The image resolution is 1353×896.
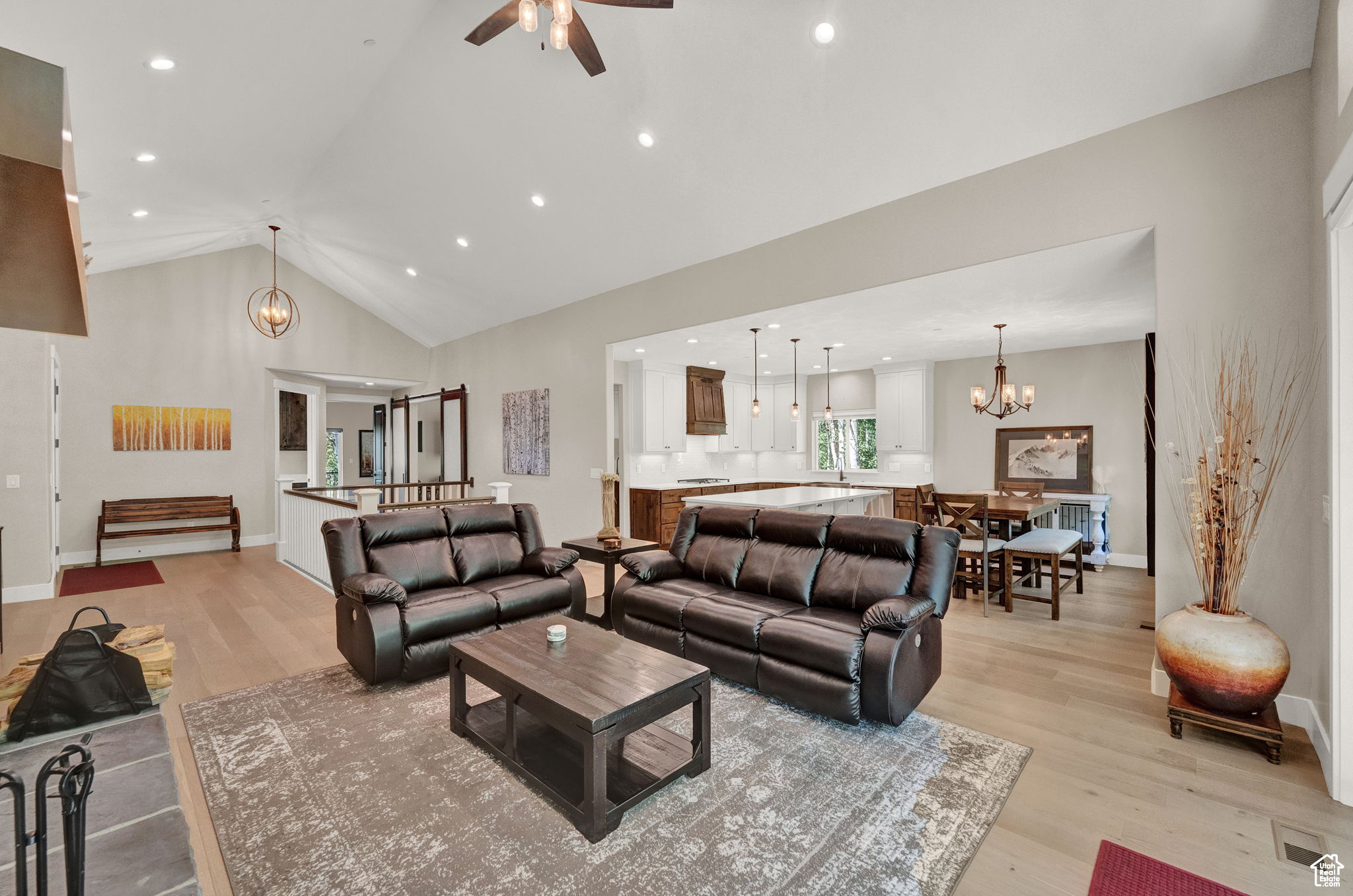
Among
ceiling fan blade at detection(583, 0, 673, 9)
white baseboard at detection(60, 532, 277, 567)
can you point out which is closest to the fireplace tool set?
ceiling fan blade at detection(583, 0, 673, 9)

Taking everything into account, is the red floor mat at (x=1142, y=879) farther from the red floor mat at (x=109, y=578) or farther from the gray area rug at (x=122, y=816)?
the red floor mat at (x=109, y=578)

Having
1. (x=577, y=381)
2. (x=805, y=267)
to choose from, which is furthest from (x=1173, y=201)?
(x=577, y=381)

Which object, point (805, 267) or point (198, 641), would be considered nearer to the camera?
point (198, 641)

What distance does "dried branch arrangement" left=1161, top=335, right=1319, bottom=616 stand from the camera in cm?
286

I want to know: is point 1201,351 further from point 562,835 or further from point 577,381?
point 577,381

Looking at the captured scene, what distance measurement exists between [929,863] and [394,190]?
6.55 meters

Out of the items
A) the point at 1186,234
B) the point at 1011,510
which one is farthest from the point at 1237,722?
the point at 1011,510

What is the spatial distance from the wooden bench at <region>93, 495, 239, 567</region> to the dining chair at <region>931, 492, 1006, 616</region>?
334 inches

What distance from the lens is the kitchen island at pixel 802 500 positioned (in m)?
5.56

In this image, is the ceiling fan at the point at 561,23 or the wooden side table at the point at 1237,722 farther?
the wooden side table at the point at 1237,722

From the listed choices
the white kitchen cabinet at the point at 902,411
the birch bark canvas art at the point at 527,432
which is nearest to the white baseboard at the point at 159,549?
the birch bark canvas art at the point at 527,432

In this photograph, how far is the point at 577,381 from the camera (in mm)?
7043

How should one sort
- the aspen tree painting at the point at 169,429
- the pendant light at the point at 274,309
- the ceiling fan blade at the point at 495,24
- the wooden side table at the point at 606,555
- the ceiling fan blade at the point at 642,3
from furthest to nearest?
the aspen tree painting at the point at 169,429, the pendant light at the point at 274,309, the wooden side table at the point at 606,555, the ceiling fan blade at the point at 495,24, the ceiling fan blade at the point at 642,3

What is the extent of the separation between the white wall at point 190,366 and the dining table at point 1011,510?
27.7ft
